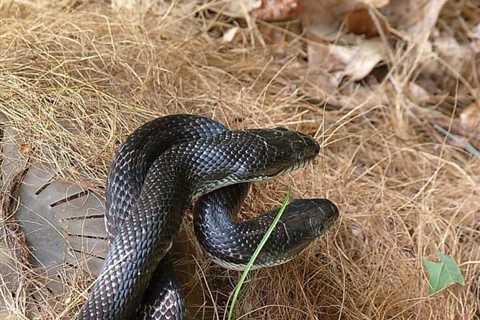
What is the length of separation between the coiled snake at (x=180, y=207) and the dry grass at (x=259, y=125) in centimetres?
22

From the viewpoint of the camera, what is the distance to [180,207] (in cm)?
274

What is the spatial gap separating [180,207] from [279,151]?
1.67 feet

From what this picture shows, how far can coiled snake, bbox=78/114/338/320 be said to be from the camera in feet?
8.51

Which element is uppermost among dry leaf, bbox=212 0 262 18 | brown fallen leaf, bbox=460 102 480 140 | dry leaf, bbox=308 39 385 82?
dry leaf, bbox=212 0 262 18

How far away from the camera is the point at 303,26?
4.95 meters

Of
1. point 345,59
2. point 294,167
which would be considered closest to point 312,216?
point 294,167

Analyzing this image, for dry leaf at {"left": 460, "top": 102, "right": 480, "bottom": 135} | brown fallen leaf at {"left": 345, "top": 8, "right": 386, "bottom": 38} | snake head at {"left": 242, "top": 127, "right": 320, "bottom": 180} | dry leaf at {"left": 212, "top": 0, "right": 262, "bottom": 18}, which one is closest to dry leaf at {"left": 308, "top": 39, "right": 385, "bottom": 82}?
brown fallen leaf at {"left": 345, "top": 8, "right": 386, "bottom": 38}

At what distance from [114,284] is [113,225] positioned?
0.27 metres

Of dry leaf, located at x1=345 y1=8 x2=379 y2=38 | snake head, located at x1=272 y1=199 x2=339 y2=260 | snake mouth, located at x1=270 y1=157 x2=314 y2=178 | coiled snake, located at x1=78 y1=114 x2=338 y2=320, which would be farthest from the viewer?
dry leaf, located at x1=345 y1=8 x2=379 y2=38

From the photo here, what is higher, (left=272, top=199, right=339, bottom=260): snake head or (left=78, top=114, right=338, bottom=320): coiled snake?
(left=78, top=114, right=338, bottom=320): coiled snake

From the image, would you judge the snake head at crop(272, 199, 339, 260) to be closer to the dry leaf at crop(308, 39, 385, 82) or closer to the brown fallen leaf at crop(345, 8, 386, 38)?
the dry leaf at crop(308, 39, 385, 82)

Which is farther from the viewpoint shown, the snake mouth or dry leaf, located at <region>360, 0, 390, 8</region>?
dry leaf, located at <region>360, 0, 390, 8</region>

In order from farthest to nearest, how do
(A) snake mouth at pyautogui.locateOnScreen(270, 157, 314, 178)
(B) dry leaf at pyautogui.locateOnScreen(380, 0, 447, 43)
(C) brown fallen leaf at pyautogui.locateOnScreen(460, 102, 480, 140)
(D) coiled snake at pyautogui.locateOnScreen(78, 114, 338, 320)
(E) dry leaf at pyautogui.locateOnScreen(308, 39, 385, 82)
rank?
(B) dry leaf at pyautogui.locateOnScreen(380, 0, 447, 43)
(E) dry leaf at pyautogui.locateOnScreen(308, 39, 385, 82)
(C) brown fallen leaf at pyautogui.locateOnScreen(460, 102, 480, 140)
(A) snake mouth at pyautogui.locateOnScreen(270, 157, 314, 178)
(D) coiled snake at pyautogui.locateOnScreen(78, 114, 338, 320)

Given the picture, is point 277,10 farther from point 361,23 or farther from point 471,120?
point 471,120
